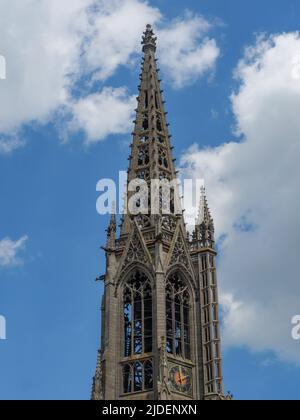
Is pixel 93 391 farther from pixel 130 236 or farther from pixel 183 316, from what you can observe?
pixel 130 236

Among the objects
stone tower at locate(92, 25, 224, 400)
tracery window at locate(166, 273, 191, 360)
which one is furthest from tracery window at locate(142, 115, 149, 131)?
tracery window at locate(166, 273, 191, 360)

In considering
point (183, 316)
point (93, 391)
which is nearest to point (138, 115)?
point (183, 316)

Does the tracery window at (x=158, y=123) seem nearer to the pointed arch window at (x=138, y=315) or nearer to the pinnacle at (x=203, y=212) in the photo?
the pinnacle at (x=203, y=212)

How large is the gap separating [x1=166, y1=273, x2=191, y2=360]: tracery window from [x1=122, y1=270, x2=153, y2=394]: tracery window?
5.41 feet

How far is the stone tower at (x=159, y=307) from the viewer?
6331 centimetres

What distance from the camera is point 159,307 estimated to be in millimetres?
64688

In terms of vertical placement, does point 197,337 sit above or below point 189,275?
below

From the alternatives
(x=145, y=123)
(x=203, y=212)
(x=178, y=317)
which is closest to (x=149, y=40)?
(x=145, y=123)

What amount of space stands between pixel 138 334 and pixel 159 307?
301 centimetres

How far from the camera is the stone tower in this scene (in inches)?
2493

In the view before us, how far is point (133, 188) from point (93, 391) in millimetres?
21142
